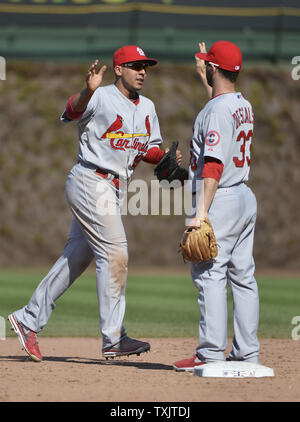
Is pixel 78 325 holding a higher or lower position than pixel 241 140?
lower

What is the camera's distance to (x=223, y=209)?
4777 mm

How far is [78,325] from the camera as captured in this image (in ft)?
26.5

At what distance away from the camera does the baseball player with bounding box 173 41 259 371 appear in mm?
4688

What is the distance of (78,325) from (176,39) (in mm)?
10478

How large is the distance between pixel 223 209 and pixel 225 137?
43 cm

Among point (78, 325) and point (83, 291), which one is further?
point (83, 291)

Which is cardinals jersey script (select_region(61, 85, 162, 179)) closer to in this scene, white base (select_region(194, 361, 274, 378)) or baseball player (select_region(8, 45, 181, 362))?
baseball player (select_region(8, 45, 181, 362))

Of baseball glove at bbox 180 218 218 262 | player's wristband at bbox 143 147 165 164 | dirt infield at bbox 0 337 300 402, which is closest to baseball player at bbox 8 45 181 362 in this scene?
player's wristband at bbox 143 147 165 164

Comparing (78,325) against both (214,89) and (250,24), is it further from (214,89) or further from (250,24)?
(250,24)

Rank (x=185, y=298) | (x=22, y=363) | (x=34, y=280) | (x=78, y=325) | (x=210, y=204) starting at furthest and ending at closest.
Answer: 1. (x=34, y=280)
2. (x=185, y=298)
3. (x=78, y=325)
4. (x=22, y=363)
5. (x=210, y=204)

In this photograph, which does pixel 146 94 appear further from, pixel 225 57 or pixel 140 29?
pixel 225 57

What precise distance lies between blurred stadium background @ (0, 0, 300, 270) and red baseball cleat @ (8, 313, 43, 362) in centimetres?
1010

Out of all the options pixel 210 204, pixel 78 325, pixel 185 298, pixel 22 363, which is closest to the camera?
pixel 210 204
